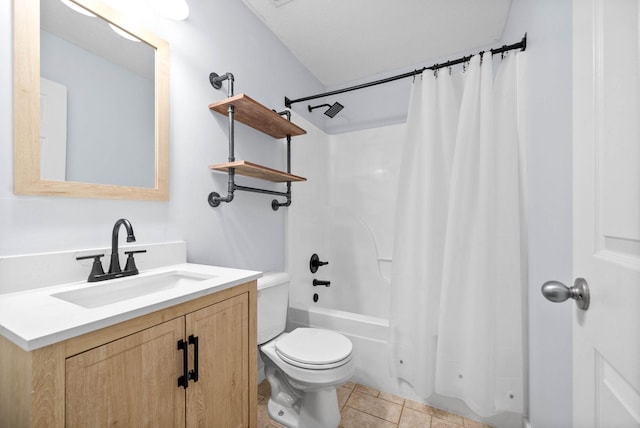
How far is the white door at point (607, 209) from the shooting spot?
0.43 metres

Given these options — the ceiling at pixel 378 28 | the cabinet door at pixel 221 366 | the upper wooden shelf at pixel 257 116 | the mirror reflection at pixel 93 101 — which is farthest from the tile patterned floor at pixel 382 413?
the ceiling at pixel 378 28

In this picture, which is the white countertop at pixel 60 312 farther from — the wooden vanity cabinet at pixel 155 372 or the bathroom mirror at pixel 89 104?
the bathroom mirror at pixel 89 104

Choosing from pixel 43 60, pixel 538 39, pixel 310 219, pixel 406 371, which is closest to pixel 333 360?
pixel 406 371

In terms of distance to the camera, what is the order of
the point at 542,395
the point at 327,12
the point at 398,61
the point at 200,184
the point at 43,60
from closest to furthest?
the point at 43,60 → the point at 542,395 → the point at 200,184 → the point at 327,12 → the point at 398,61

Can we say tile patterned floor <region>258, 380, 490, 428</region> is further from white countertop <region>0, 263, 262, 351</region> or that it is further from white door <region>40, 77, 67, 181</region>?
white door <region>40, 77, 67, 181</region>

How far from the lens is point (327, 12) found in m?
1.73

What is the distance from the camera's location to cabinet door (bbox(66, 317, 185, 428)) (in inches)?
22.4

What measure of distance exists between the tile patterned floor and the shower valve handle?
922 mm

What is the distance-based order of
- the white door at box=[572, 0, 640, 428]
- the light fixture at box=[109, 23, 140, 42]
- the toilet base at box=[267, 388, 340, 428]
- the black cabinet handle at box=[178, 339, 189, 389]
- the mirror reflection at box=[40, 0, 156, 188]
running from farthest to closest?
the toilet base at box=[267, 388, 340, 428], the light fixture at box=[109, 23, 140, 42], the mirror reflection at box=[40, 0, 156, 188], the black cabinet handle at box=[178, 339, 189, 389], the white door at box=[572, 0, 640, 428]

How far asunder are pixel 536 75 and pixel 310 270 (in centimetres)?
190

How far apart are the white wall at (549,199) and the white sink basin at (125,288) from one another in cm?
128

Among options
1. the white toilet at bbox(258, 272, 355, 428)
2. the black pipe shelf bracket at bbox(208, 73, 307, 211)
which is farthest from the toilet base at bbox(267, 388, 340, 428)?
the black pipe shelf bracket at bbox(208, 73, 307, 211)

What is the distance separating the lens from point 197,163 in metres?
1.36

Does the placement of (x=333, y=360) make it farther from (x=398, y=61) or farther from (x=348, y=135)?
(x=398, y=61)
